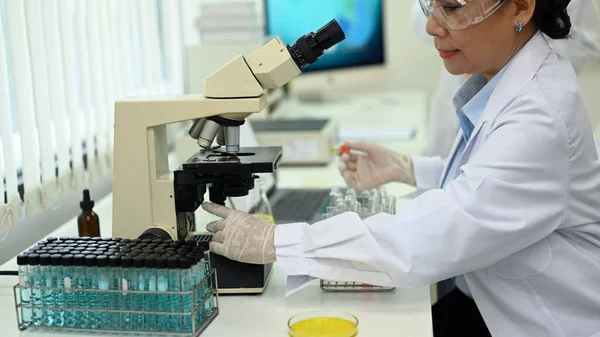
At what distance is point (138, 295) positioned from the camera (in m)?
1.23

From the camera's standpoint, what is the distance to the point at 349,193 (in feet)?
5.93

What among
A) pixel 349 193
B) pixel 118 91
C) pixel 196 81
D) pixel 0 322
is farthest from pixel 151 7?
pixel 0 322

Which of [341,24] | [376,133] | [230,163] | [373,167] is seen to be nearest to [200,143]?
[230,163]

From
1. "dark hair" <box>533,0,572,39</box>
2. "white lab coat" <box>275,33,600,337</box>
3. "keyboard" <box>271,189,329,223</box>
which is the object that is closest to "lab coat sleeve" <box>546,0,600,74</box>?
"dark hair" <box>533,0,572,39</box>

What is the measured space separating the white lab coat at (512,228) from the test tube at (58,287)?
1.29 feet

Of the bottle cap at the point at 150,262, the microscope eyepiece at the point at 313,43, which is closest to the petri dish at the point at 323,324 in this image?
the bottle cap at the point at 150,262

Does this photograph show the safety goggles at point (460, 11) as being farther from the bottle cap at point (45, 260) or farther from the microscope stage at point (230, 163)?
the bottle cap at point (45, 260)

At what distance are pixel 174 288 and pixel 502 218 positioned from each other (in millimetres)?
588

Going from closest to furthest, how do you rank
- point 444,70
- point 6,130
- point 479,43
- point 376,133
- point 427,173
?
point 479,43 < point 6,130 < point 427,173 < point 444,70 < point 376,133

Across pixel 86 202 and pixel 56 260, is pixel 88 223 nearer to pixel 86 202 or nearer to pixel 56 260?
pixel 86 202

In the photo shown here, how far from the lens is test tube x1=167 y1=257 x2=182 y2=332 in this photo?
119 cm

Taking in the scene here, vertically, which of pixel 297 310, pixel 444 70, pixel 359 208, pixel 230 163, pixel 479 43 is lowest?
pixel 297 310

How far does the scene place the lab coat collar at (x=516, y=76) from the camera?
138 cm

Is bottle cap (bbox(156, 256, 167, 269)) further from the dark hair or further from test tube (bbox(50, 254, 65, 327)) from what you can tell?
the dark hair
